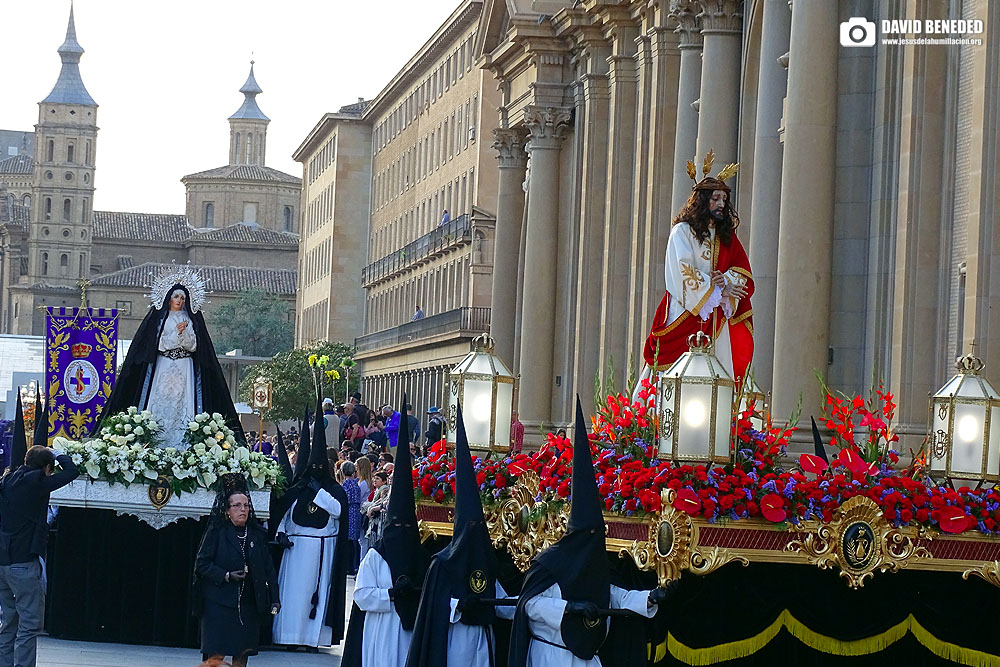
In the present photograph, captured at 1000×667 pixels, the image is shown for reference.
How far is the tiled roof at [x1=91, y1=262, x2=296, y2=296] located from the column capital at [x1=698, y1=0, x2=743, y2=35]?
136m

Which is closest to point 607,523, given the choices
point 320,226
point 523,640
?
point 523,640

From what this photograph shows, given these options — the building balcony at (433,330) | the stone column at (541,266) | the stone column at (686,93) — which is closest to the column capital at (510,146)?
the stone column at (541,266)

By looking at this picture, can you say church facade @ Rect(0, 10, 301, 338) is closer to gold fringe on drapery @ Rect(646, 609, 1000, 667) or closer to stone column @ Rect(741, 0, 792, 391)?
stone column @ Rect(741, 0, 792, 391)

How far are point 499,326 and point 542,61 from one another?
19.5 ft

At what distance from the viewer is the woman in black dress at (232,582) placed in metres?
14.7

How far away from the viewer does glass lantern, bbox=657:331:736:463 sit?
11.4 metres

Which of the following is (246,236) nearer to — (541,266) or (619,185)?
(541,266)

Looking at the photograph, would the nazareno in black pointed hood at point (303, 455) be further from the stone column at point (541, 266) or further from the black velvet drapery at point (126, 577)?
the stone column at point (541, 266)

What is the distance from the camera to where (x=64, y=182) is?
190 meters

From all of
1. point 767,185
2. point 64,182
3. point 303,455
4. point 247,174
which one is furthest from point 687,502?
point 64,182

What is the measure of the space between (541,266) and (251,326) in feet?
393

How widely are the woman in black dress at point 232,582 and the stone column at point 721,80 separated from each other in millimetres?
12735

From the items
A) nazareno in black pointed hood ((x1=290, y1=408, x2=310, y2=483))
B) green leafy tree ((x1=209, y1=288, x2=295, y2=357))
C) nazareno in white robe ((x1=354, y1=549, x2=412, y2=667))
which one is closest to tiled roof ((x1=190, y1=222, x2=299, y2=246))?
green leafy tree ((x1=209, y1=288, x2=295, y2=357))

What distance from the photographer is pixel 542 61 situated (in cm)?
3719
